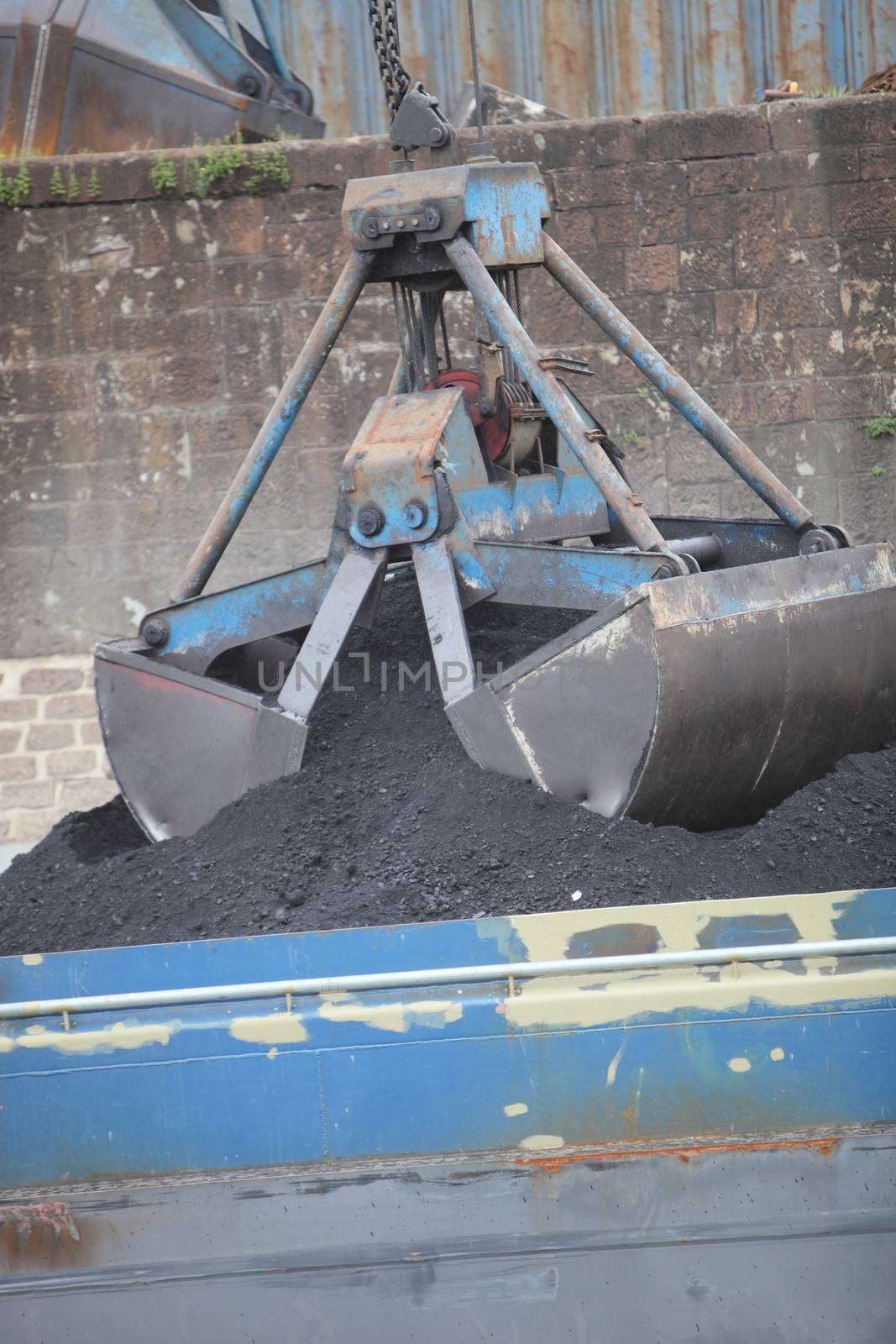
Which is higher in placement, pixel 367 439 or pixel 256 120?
pixel 256 120

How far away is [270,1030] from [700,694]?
127 cm

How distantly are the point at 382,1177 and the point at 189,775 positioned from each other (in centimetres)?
147

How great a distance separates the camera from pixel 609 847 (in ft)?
10.5

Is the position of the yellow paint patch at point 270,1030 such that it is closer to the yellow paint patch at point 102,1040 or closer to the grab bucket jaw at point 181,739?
the yellow paint patch at point 102,1040

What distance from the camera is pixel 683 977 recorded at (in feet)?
8.71

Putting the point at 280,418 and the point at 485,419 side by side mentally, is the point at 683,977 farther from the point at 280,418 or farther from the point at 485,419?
the point at 280,418

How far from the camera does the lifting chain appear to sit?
3.76 metres

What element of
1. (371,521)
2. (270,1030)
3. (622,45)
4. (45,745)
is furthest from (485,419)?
(622,45)

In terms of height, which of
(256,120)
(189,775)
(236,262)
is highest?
(256,120)

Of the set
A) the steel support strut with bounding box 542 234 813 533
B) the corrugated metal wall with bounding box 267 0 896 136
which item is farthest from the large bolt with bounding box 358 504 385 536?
the corrugated metal wall with bounding box 267 0 896 136

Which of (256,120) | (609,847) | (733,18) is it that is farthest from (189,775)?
(733,18)

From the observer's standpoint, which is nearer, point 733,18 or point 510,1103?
point 510,1103

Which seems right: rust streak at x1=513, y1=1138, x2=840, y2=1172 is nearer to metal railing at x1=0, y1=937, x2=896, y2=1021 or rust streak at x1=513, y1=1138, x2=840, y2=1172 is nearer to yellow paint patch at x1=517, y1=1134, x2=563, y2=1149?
yellow paint patch at x1=517, y1=1134, x2=563, y2=1149

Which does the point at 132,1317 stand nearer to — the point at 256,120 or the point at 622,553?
the point at 622,553
